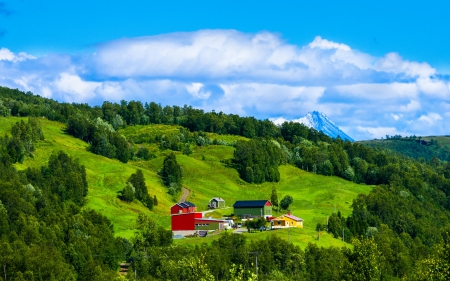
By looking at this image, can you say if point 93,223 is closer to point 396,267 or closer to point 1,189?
point 1,189

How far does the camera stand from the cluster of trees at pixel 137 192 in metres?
184

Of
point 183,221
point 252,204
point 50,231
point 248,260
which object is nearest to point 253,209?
point 252,204

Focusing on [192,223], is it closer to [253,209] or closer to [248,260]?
[253,209]

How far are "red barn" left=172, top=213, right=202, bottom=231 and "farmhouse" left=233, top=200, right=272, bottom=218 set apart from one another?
72.9 ft

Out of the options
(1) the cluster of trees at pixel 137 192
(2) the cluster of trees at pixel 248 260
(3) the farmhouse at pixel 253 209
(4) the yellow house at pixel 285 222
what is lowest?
(2) the cluster of trees at pixel 248 260

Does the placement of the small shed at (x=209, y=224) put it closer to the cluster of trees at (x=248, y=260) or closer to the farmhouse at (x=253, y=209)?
the farmhouse at (x=253, y=209)

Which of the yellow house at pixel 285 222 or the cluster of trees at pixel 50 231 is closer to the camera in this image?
the cluster of trees at pixel 50 231

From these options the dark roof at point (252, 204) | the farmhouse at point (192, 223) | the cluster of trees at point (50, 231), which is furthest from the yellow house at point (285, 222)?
the cluster of trees at point (50, 231)

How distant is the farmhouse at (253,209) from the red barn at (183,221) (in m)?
22.2

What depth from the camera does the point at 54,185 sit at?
171m

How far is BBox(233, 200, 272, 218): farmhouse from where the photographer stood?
18688cm

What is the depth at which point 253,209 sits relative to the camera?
188000 mm

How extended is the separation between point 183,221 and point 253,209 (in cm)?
2484

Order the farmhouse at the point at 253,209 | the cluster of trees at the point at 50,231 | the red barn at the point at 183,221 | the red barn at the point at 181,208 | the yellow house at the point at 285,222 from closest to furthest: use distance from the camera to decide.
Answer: the cluster of trees at the point at 50,231
the yellow house at the point at 285,222
the red barn at the point at 183,221
the red barn at the point at 181,208
the farmhouse at the point at 253,209
